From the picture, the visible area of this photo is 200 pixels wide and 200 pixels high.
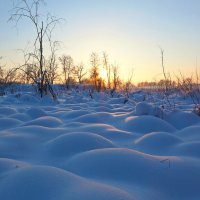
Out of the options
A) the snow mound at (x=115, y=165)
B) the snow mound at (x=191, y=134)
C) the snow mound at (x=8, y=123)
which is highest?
the snow mound at (x=8, y=123)

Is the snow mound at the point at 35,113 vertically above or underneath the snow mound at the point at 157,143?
above

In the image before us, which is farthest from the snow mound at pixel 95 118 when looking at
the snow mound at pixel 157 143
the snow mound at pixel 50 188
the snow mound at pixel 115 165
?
the snow mound at pixel 50 188

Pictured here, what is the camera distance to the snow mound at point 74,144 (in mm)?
1729

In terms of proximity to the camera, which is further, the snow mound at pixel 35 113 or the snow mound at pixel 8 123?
the snow mound at pixel 35 113

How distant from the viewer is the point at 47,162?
162 centimetres

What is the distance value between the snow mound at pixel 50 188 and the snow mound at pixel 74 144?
533 millimetres

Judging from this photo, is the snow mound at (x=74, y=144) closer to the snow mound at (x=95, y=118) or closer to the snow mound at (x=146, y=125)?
the snow mound at (x=146, y=125)

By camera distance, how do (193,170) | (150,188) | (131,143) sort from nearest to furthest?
1. (150,188)
2. (193,170)
3. (131,143)

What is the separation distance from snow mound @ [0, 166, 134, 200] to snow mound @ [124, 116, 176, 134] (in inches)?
60.1

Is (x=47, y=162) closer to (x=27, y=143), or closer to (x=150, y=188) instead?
(x=27, y=143)

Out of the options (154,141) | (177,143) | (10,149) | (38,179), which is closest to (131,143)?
(154,141)

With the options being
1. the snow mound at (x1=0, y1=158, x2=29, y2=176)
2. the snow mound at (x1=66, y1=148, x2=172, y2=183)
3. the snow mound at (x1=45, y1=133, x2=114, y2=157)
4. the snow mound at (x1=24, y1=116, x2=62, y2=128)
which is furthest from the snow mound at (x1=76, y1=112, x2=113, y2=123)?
the snow mound at (x1=0, y1=158, x2=29, y2=176)

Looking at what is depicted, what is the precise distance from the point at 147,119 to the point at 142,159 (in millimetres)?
1372

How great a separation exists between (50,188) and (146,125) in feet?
5.71
